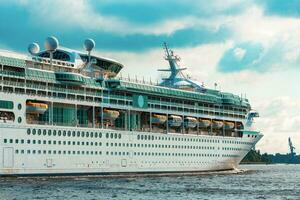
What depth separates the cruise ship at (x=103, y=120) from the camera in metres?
65.8

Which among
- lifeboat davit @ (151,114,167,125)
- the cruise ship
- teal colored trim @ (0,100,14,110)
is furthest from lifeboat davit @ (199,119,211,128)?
teal colored trim @ (0,100,14,110)

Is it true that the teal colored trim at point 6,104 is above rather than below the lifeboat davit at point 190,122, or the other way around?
above

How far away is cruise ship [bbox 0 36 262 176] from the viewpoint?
65.8 metres

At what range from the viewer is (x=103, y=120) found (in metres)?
77.4

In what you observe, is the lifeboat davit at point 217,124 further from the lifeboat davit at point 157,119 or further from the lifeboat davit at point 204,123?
the lifeboat davit at point 157,119

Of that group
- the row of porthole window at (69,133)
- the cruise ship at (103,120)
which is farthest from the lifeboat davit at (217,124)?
the row of porthole window at (69,133)

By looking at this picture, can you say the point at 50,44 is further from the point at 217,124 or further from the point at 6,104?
the point at 217,124

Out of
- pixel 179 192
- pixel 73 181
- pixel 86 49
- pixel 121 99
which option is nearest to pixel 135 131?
pixel 121 99

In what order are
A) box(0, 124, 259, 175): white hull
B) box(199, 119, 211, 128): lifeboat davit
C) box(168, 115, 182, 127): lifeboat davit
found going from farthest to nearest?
box(199, 119, 211, 128): lifeboat davit
box(168, 115, 182, 127): lifeboat davit
box(0, 124, 259, 175): white hull

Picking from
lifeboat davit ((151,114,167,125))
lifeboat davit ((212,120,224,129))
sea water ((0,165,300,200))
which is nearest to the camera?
sea water ((0,165,300,200))

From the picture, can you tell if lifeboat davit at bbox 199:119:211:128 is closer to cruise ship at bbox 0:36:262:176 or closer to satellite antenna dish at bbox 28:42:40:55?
cruise ship at bbox 0:36:262:176

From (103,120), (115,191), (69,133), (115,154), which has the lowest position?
(115,191)

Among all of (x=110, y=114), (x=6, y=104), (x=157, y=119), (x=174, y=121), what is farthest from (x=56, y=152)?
(x=174, y=121)

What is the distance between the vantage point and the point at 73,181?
65062mm
